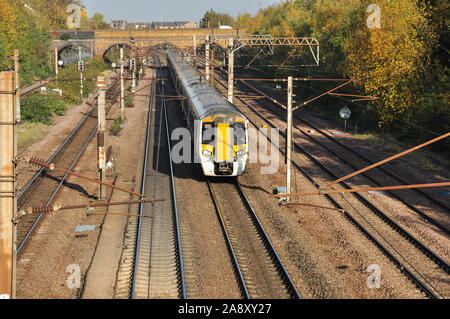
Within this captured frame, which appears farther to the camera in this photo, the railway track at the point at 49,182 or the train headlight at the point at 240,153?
the train headlight at the point at 240,153

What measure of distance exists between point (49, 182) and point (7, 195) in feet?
41.9

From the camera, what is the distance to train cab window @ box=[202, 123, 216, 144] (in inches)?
777

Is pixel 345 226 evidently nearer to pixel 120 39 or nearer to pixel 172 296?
pixel 172 296

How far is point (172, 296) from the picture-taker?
→ 12.0 meters

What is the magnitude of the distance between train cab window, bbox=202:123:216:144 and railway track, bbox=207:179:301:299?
6.36 feet

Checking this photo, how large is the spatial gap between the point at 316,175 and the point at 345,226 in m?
6.28

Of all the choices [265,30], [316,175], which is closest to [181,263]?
[316,175]

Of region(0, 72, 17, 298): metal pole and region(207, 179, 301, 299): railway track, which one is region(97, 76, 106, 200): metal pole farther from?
region(0, 72, 17, 298): metal pole

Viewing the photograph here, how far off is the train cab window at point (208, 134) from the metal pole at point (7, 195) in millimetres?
11037

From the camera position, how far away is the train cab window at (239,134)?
19.7 meters

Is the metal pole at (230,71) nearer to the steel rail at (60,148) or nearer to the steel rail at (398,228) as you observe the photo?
the steel rail at (398,228)

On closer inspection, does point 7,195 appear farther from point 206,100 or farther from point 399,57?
point 399,57

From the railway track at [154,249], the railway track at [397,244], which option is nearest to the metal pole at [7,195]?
the railway track at [154,249]

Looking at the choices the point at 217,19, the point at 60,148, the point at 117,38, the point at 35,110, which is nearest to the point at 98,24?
the point at 217,19
